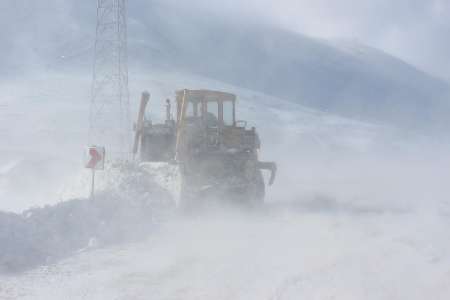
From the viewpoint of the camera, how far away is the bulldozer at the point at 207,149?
10.6 metres

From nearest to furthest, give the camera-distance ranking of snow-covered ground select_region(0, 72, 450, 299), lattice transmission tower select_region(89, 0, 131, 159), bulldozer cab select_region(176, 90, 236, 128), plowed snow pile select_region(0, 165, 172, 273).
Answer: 1. snow-covered ground select_region(0, 72, 450, 299)
2. plowed snow pile select_region(0, 165, 172, 273)
3. bulldozer cab select_region(176, 90, 236, 128)
4. lattice transmission tower select_region(89, 0, 131, 159)

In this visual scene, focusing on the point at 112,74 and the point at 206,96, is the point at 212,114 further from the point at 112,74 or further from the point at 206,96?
the point at 112,74

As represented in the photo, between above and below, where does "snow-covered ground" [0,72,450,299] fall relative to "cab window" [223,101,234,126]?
below

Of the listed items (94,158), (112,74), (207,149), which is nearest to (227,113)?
(207,149)

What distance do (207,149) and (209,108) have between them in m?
1.43

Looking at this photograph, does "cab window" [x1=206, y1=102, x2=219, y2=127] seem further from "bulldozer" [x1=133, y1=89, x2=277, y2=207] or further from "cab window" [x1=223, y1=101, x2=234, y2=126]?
"cab window" [x1=223, y1=101, x2=234, y2=126]

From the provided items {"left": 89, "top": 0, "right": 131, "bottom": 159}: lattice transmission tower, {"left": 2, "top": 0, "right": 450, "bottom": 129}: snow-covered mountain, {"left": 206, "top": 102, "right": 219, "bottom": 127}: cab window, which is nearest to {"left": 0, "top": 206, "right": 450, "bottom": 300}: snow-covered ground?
{"left": 206, "top": 102, "right": 219, "bottom": 127}: cab window

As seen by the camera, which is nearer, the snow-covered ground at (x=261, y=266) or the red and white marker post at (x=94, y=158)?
the snow-covered ground at (x=261, y=266)

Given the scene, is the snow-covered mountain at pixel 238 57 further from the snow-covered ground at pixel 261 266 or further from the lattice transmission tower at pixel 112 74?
the snow-covered ground at pixel 261 266

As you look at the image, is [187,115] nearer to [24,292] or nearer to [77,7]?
[24,292]

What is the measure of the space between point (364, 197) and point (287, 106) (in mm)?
39016

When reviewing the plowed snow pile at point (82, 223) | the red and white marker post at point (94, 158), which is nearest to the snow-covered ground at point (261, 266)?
the plowed snow pile at point (82, 223)

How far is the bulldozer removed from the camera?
1058cm

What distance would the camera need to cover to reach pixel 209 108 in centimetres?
1204
